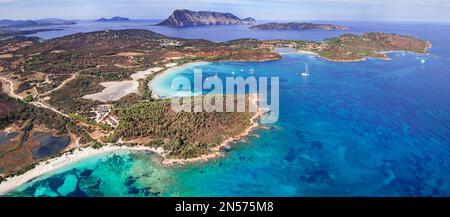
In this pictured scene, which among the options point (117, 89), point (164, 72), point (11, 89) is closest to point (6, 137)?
point (117, 89)

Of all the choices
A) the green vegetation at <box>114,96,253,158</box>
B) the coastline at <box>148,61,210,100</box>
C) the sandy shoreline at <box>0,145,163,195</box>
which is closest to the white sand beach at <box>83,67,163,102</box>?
the coastline at <box>148,61,210,100</box>

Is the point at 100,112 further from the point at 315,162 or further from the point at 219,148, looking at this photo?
the point at 315,162

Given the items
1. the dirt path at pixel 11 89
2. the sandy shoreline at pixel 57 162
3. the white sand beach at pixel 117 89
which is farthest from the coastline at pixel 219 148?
the dirt path at pixel 11 89

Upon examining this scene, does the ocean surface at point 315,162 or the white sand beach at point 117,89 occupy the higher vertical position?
the white sand beach at point 117,89
